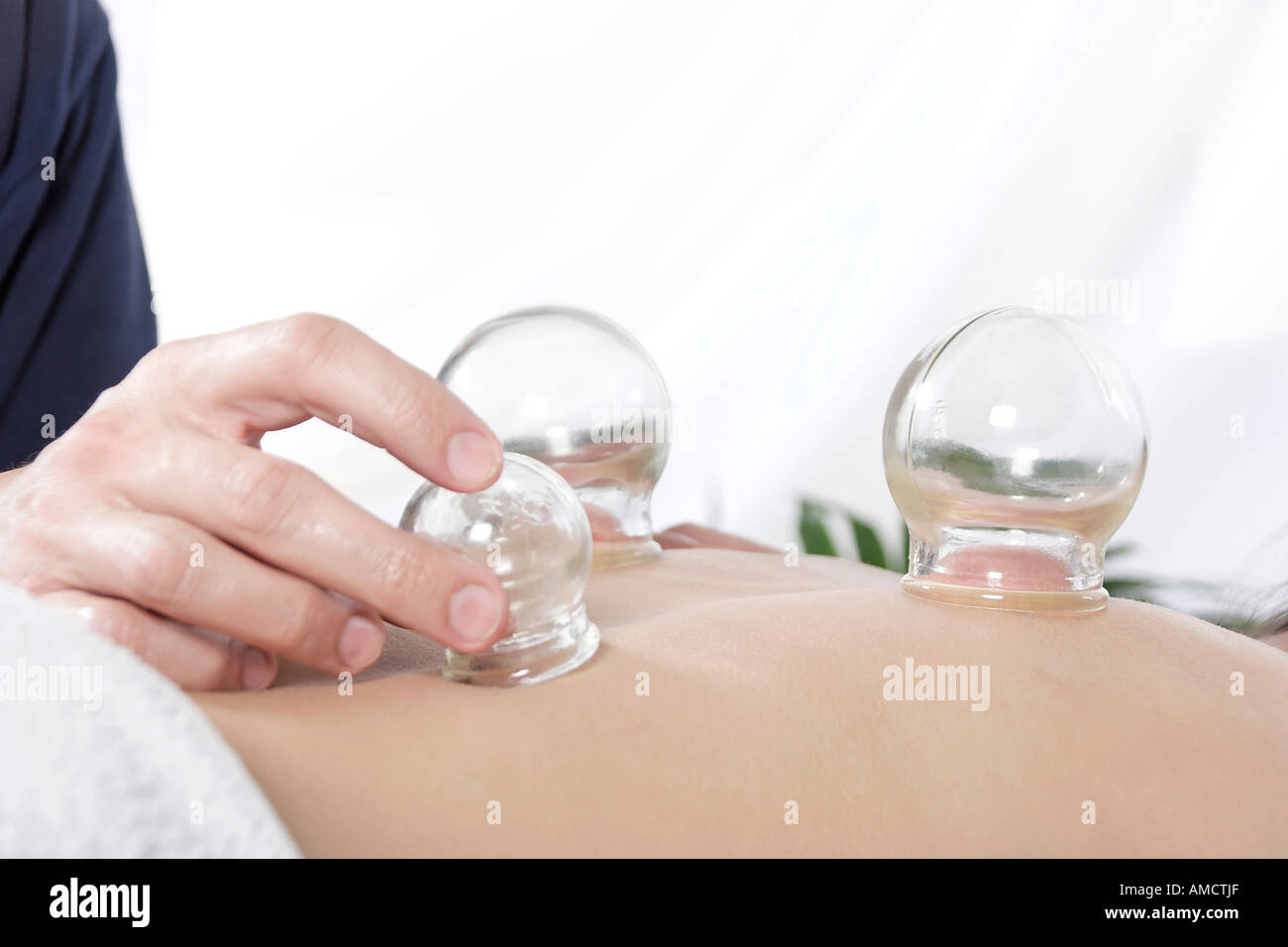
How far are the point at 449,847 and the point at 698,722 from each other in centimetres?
12

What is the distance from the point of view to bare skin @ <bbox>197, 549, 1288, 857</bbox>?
16.0 inches

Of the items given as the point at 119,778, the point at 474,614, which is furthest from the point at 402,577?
the point at 119,778

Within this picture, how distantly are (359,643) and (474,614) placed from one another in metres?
0.06

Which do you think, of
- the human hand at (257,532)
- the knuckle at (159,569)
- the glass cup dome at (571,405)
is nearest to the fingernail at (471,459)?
the human hand at (257,532)

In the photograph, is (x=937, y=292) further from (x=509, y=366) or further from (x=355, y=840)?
(x=355, y=840)

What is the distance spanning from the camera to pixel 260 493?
483mm

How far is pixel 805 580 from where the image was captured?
83 centimetres

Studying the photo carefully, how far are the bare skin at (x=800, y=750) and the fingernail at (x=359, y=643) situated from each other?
0.06 feet

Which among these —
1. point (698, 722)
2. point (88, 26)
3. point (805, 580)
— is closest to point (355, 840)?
point (698, 722)

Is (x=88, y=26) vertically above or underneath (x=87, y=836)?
above

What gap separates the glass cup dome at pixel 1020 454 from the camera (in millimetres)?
625

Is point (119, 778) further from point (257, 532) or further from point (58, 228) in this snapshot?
point (58, 228)

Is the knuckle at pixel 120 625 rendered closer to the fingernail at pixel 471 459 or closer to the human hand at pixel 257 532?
the human hand at pixel 257 532

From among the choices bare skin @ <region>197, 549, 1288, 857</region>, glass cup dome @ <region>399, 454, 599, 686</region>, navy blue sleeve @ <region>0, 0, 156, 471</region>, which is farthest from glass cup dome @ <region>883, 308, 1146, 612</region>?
navy blue sleeve @ <region>0, 0, 156, 471</region>
